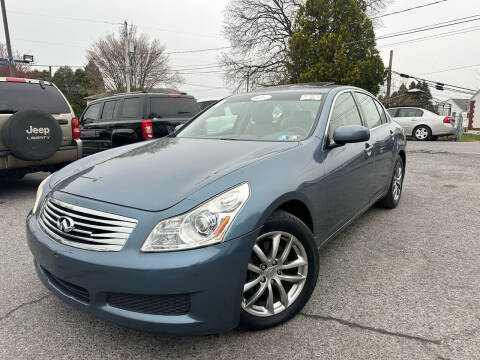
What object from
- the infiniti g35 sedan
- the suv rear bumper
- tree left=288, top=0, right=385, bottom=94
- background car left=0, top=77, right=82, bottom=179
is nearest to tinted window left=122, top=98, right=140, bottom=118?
background car left=0, top=77, right=82, bottom=179

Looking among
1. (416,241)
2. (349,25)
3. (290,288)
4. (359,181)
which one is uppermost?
(349,25)

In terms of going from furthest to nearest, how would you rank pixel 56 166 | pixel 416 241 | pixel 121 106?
pixel 121 106 → pixel 56 166 → pixel 416 241

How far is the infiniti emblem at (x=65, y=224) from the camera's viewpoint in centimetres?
194

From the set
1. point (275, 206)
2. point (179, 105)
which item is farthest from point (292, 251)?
point (179, 105)

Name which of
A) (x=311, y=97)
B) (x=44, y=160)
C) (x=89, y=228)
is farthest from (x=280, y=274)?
(x=44, y=160)

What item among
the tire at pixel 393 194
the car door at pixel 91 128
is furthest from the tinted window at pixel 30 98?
the tire at pixel 393 194

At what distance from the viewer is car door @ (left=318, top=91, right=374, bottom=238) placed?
2660 millimetres

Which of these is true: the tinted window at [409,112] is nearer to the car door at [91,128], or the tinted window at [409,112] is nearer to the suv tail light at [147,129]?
the suv tail light at [147,129]

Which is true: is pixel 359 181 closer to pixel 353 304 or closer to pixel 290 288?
pixel 353 304

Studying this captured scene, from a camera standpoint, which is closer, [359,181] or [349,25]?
[359,181]

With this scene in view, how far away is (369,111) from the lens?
402 cm

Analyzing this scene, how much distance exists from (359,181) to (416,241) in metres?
0.99

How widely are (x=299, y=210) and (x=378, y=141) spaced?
185cm

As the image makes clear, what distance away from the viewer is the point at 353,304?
2.44 metres
